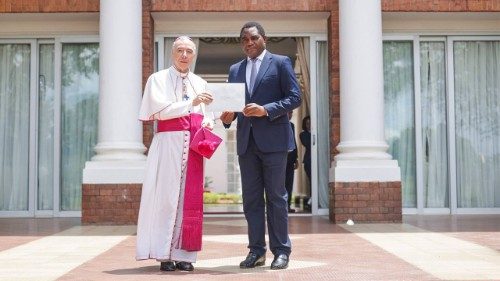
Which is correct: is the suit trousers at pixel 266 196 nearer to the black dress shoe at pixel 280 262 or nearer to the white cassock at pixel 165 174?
the black dress shoe at pixel 280 262

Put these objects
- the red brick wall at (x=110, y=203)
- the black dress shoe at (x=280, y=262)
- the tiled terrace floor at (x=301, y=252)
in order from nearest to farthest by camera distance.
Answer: the tiled terrace floor at (x=301, y=252) < the black dress shoe at (x=280, y=262) < the red brick wall at (x=110, y=203)

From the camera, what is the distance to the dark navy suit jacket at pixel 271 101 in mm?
5438

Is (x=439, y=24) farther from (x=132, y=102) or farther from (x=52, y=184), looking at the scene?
(x=52, y=184)

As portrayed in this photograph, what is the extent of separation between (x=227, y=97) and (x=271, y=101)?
1.48ft

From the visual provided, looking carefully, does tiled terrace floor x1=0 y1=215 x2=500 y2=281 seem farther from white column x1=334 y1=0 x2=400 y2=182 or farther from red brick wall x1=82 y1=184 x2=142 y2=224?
white column x1=334 y1=0 x2=400 y2=182

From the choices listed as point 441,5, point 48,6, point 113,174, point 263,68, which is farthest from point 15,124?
point 263,68

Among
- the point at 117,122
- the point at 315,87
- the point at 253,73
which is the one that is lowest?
the point at 117,122

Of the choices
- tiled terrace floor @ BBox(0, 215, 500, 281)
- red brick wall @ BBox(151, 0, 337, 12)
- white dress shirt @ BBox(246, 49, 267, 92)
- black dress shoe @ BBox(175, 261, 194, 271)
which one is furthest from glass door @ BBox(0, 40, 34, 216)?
white dress shirt @ BBox(246, 49, 267, 92)

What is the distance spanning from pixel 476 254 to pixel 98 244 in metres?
3.53

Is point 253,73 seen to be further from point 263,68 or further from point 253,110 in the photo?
point 253,110

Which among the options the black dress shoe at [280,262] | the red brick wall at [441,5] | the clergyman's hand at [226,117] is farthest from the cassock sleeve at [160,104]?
the red brick wall at [441,5]

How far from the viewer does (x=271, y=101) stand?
5.56 m

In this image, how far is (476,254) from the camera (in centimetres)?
620

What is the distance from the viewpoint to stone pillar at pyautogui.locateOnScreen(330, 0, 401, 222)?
32.3 feet
